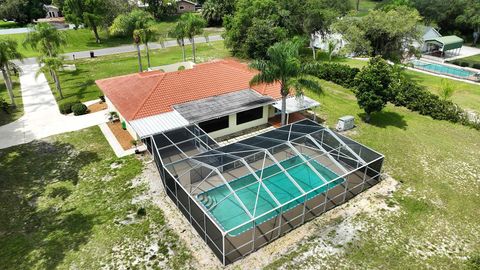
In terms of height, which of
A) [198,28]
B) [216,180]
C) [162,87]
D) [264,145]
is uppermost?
[198,28]

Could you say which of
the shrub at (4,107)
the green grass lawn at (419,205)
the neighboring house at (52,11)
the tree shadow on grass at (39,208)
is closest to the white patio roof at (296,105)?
the green grass lawn at (419,205)

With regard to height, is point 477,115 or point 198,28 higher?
point 198,28

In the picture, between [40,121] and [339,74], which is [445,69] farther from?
[40,121]

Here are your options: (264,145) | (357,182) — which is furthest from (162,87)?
(357,182)

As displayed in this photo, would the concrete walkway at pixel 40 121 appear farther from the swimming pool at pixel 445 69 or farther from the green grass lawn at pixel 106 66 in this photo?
the swimming pool at pixel 445 69

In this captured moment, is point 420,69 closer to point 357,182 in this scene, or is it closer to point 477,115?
point 477,115

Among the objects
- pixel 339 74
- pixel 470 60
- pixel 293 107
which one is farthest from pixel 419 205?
pixel 470 60

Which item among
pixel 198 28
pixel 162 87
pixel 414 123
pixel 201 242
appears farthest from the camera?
pixel 198 28
